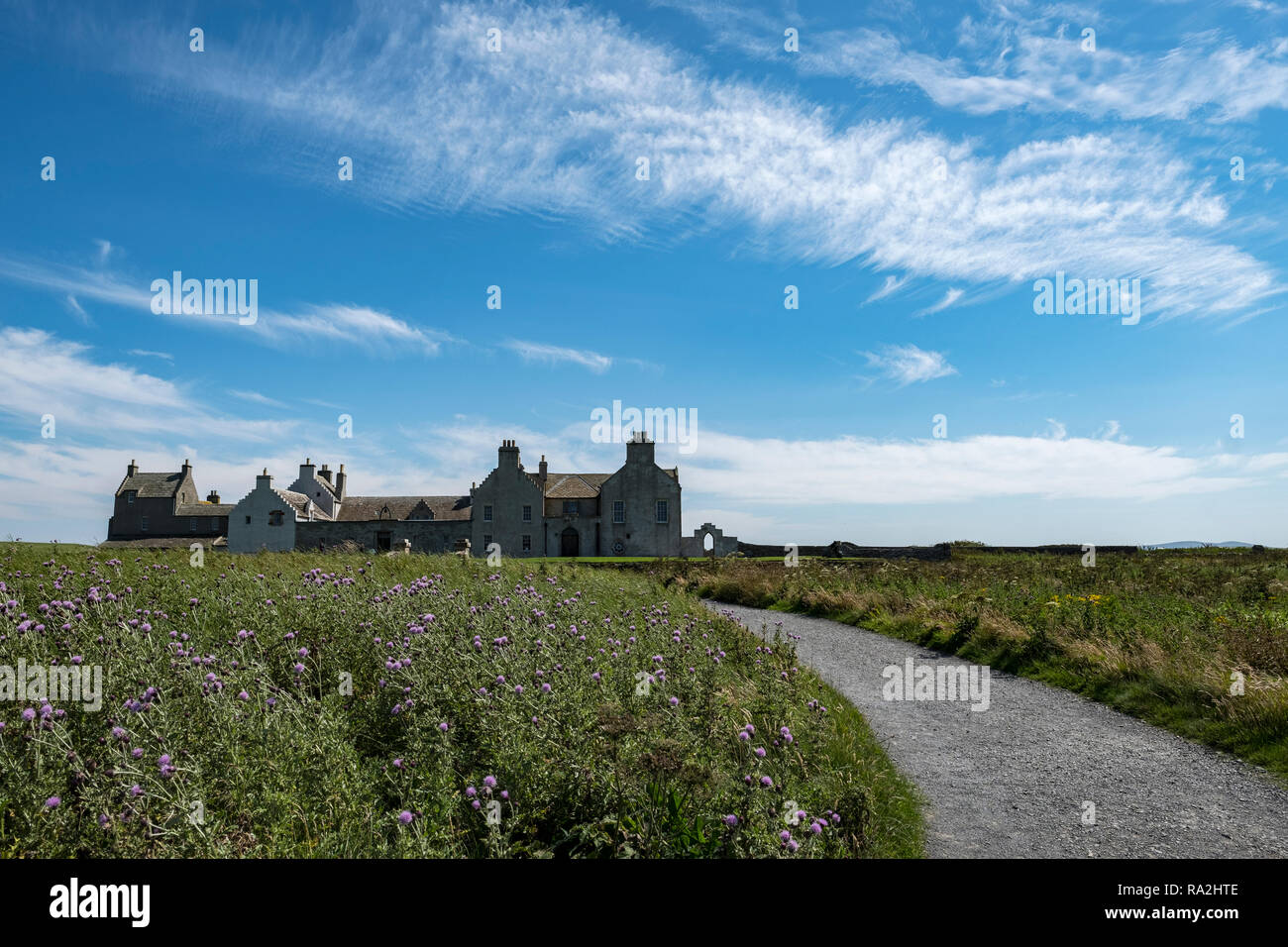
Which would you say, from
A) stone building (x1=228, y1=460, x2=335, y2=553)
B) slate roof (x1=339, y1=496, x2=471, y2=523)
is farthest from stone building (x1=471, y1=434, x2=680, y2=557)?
stone building (x1=228, y1=460, x2=335, y2=553)

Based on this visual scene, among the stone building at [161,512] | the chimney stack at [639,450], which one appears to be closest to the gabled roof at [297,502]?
the stone building at [161,512]

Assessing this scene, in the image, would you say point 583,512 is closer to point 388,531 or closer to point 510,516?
point 510,516

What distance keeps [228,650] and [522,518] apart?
142 ft

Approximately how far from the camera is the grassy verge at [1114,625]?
7.96 m

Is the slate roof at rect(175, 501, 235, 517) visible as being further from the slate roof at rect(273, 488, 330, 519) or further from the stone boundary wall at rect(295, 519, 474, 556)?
the stone boundary wall at rect(295, 519, 474, 556)

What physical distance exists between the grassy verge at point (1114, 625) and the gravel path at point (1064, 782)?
1.86ft

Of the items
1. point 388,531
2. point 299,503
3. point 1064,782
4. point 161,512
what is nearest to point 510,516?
A: point 388,531

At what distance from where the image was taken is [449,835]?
4.18 m

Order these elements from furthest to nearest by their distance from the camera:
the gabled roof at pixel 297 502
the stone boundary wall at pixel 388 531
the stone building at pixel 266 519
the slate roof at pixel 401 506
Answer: the slate roof at pixel 401 506, the gabled roof at pixel 297 502, the stone building at pixel 266 519, the stone boundary wall at pixel 388 531

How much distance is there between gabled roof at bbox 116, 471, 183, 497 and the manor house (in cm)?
1781

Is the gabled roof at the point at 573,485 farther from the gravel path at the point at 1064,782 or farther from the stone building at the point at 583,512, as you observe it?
the gravel path at the point at 1064,782

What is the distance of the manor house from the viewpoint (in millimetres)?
48938

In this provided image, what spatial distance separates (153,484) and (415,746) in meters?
76.7
